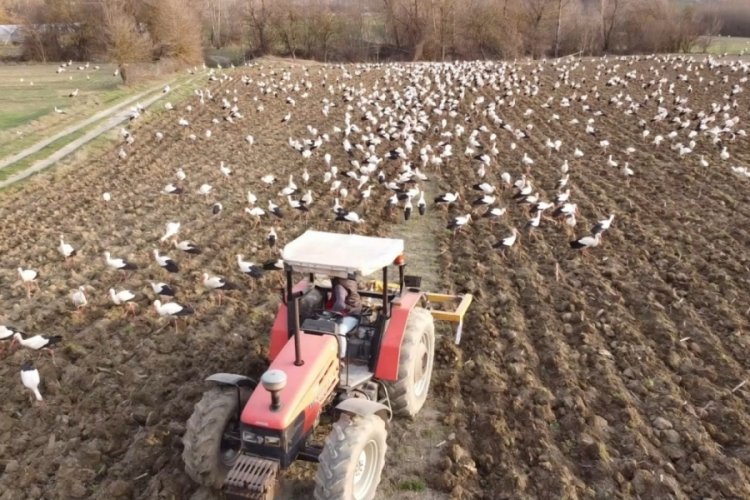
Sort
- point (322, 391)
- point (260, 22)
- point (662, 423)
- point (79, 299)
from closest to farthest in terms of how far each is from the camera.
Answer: point (322, 391), point (662, 423), point (79, 299), point (260, 22)

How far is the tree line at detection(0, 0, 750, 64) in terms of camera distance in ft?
189

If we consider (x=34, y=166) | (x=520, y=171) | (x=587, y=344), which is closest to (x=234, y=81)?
(x=34, y=166)

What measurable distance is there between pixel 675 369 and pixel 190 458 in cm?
610

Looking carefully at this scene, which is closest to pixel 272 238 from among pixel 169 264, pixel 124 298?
pixel 169 264

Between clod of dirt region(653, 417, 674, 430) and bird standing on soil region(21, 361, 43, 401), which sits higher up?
bird standing on soil region(21, 361, 43, 401)

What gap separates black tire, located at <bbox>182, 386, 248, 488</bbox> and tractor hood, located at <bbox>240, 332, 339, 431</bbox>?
442 mm

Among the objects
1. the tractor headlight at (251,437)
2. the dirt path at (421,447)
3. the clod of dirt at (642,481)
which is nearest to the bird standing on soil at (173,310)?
the dirt path at (421,447)

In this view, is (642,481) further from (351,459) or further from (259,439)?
(259,439)

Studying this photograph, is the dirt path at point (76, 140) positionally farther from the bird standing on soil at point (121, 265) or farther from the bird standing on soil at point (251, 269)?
the bird standing on soil at point (251, 269)

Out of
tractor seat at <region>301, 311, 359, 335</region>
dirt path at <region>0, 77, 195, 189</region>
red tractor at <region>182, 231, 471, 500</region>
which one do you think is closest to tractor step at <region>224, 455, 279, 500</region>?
red tractor at <region>182, 231, 471, 500</region>

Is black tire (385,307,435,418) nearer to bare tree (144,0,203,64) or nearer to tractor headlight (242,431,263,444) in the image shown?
tractor headlight (242,431,263,444)

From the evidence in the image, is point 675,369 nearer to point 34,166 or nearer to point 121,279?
point 121,279

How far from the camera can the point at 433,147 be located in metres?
20.8

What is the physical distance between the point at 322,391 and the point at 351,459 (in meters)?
0.83
